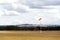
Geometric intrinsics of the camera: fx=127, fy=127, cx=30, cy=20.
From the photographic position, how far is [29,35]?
1.45 m

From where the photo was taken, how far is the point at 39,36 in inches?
57.3

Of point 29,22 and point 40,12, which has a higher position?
point 40,12

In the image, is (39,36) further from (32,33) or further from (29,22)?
(29,22)

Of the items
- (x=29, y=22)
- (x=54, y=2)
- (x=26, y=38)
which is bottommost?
(x=26, y=38)

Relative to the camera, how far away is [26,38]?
1.46 metres

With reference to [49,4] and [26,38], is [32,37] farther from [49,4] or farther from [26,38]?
[49,4]

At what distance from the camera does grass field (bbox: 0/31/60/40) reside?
1.44m

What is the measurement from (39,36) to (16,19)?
35cm

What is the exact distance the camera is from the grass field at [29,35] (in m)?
1.44

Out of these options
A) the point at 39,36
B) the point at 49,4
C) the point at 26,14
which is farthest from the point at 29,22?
the point at 49,4

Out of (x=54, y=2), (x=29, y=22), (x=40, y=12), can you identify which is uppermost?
(x=54, y=2)

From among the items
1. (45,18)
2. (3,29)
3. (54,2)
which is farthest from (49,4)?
(3,29)

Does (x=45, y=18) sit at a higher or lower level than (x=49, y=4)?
lower

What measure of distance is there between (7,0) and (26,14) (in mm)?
285
